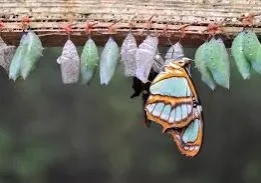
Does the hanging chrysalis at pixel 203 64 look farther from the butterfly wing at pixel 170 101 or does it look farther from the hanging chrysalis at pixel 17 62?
the hanging chrysalis at pixel 17 62

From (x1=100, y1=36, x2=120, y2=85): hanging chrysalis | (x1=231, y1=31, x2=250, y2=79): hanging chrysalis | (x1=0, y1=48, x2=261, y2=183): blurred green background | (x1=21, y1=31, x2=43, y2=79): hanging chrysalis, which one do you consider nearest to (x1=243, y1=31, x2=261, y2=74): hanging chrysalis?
(x1=231, y1=31, x2=250, y2=79): hanging chrysalis

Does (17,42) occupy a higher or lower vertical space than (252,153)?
higher

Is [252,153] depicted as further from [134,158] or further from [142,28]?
[142,28]

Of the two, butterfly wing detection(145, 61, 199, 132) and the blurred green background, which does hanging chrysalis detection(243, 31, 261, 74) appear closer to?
butterfly wing detection(145, 61, 199, 132)

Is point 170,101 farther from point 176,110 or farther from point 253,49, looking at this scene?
point 253,49

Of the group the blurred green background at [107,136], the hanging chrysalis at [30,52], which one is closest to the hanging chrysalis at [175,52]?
the hanging chrysalis at [30,52]

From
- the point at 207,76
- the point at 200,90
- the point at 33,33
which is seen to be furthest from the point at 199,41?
the point at 200,90
